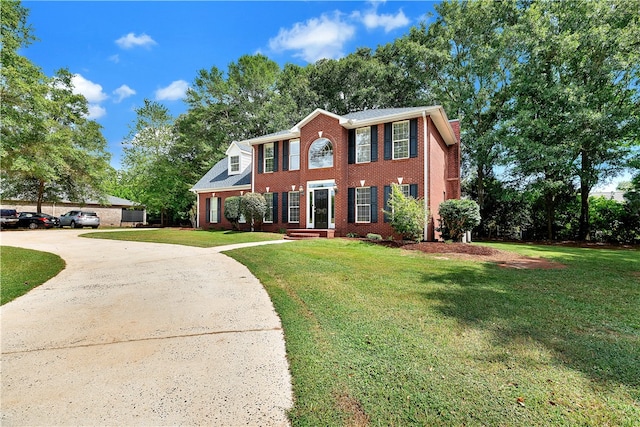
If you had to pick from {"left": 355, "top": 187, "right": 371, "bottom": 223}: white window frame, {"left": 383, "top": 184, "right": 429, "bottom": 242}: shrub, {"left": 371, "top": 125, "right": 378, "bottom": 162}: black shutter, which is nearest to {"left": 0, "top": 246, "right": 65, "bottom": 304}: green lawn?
{"left": 383, "top": 184, "right": 429, "bottom": 242}: shrub

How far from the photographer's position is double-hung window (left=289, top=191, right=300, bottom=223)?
16734 mm

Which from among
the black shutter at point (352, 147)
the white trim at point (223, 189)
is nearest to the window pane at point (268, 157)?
the white trim at point (223, 189)

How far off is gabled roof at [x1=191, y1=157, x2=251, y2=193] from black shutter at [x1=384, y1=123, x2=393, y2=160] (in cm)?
885

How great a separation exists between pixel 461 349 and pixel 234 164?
20302 millimetres

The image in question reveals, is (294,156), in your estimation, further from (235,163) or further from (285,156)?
(235,163)

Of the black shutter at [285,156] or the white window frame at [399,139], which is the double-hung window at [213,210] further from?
the white window frame at [399,139]

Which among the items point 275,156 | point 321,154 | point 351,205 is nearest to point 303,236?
point 351,205

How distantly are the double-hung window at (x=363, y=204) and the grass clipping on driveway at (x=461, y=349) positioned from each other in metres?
8.63

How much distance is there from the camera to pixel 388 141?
47.4ft

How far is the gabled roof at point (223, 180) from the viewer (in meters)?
19.8

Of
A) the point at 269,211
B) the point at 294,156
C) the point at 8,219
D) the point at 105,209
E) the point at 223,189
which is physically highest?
the point at 294,156

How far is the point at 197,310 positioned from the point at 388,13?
45.7ft

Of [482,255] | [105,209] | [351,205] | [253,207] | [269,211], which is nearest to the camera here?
[482,255]

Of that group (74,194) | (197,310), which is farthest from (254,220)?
(74,194)
